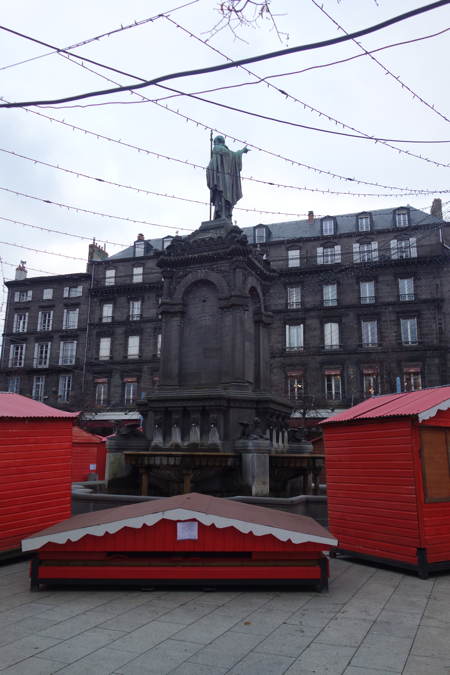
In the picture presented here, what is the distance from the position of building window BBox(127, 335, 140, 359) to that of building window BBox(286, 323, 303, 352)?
14.3m

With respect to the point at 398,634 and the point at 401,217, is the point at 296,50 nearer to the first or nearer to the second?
the point at 398,634

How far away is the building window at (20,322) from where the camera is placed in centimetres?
5359

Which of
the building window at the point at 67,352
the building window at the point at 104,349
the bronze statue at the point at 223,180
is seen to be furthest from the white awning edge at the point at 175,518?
the building window at the point at 67,352

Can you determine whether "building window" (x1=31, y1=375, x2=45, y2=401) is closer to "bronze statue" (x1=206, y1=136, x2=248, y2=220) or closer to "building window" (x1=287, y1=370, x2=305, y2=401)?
"building window" (x1=287, y1=370, x2=305, y2=401)

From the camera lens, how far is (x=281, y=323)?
45656mm

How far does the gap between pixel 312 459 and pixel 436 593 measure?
6.06m

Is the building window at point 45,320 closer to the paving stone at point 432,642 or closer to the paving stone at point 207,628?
the paving stone at point 207,628

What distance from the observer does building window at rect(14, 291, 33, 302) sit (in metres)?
54.3

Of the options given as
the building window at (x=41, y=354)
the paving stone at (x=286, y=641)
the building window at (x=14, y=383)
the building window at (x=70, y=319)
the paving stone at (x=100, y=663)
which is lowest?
the paving stone at (x=100, y=663)

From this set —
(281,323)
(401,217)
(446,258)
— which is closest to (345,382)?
(281,323)

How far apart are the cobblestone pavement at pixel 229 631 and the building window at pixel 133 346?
4127cm

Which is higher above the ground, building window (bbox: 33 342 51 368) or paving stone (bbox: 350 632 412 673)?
building window (bbox: 33 342 51 368)

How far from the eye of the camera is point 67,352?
51219 mm

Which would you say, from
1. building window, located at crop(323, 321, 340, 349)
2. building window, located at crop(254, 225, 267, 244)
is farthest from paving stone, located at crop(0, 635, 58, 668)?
building window, located at crop(254, 225, 267, 244)
